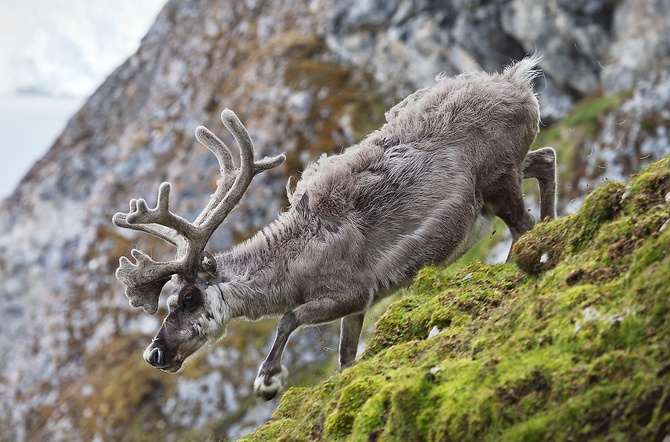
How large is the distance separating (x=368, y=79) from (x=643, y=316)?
21129 millimetres

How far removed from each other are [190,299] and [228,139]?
1688 cm

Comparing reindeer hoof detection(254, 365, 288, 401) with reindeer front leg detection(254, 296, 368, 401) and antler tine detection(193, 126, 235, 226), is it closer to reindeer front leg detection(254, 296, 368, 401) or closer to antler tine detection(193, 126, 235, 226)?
reindeer front leg detection(254, 296, 368, 401)

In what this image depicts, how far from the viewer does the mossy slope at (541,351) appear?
3820 millimetres

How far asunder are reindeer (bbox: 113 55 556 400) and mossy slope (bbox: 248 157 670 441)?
1.40 m

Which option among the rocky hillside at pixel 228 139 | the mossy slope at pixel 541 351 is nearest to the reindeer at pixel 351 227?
the mossy slope at pixel 541 351

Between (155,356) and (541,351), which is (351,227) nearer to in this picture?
(155,356)

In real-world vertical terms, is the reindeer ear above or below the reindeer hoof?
above

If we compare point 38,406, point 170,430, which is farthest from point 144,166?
point 170,430

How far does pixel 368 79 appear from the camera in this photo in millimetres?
24641

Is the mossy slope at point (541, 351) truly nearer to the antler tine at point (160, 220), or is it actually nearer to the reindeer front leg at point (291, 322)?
the reindeer front leg at point (291, 322)

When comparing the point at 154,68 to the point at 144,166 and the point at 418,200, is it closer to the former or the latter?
the point at 144,166

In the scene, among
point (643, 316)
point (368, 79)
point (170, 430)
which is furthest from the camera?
point (368, 79)

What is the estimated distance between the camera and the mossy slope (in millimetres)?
3820

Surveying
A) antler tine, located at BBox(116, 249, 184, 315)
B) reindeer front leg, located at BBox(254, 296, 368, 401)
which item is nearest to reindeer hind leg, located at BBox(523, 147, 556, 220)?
reindeer front leg, located at BBox(254, 296, 368, 401)
